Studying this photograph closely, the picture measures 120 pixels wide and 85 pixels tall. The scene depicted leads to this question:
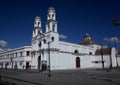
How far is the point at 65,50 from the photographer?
53.2 m

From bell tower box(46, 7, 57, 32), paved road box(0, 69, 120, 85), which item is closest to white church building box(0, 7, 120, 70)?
bell tower box(46, 7, 57, 32)

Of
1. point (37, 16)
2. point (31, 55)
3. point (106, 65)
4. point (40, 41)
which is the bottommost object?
point (106, 65)

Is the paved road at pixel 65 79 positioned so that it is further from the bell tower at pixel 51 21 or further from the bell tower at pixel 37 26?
the bell tower at pixel 37 26

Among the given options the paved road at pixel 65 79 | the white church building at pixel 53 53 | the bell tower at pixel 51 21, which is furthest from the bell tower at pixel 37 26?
the paved road at pixel 65 79

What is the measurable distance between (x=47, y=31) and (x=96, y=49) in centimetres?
2818

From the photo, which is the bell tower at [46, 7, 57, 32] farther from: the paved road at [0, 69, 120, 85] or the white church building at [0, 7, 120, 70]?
the paved road at [0, 69, 120, 85]

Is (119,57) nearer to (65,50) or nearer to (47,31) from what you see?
(65,50)

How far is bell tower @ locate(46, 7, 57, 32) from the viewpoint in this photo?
49.5m

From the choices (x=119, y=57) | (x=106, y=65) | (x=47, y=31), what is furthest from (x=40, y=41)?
(x=119, y=57)

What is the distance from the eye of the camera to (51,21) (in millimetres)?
49531

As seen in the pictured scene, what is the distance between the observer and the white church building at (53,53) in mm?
49000

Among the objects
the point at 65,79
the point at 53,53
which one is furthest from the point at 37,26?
the point at 65,79

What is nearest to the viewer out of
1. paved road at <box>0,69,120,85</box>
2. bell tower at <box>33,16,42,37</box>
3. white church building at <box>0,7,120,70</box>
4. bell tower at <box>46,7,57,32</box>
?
paved road at <box>0,69,120,85</box>

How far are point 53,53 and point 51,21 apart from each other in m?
9.53
